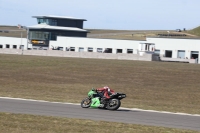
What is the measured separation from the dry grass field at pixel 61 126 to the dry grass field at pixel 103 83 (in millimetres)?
11450

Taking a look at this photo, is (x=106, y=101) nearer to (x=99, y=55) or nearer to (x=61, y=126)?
(x=61, y=126)

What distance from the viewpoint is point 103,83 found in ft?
147

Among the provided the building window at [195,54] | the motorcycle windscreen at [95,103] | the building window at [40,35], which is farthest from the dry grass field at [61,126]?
the building window at [40,35]

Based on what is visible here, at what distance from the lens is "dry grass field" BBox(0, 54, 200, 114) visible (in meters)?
33.2

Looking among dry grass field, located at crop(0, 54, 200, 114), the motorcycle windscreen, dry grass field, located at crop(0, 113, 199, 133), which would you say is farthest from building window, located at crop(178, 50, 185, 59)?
A: dry grass field, located at crop(0, 113, 199, 133)

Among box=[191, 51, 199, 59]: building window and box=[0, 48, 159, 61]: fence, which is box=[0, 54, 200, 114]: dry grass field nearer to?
box=[0, 48, 159, 61]: fence

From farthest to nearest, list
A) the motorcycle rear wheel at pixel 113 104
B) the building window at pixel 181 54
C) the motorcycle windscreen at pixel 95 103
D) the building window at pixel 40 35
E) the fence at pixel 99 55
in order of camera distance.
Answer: the building window at pixel 40 35
the building window at pixel 181 54
the fence at pixel 99 55
the motorcycle windscreen at pixel 95 103
the motorcycle rear wheel at pixel 113 104

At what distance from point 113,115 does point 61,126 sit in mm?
4740

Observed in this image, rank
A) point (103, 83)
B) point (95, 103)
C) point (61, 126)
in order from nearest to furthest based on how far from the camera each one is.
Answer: point (61, 126)
point (95, 103)
point (103, 83)

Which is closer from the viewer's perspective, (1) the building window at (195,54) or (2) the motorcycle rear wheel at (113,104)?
(2) the motorcycle rear wheel at (113,104)

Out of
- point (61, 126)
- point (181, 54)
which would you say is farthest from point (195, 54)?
point (61, 126)

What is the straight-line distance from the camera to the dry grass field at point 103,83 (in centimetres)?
3325

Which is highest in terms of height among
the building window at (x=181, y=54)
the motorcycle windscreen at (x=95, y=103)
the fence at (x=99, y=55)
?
the building window at (x=181, y=54)

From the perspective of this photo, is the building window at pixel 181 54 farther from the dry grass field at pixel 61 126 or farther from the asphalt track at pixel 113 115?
the dry grass field at pixel 61 126
